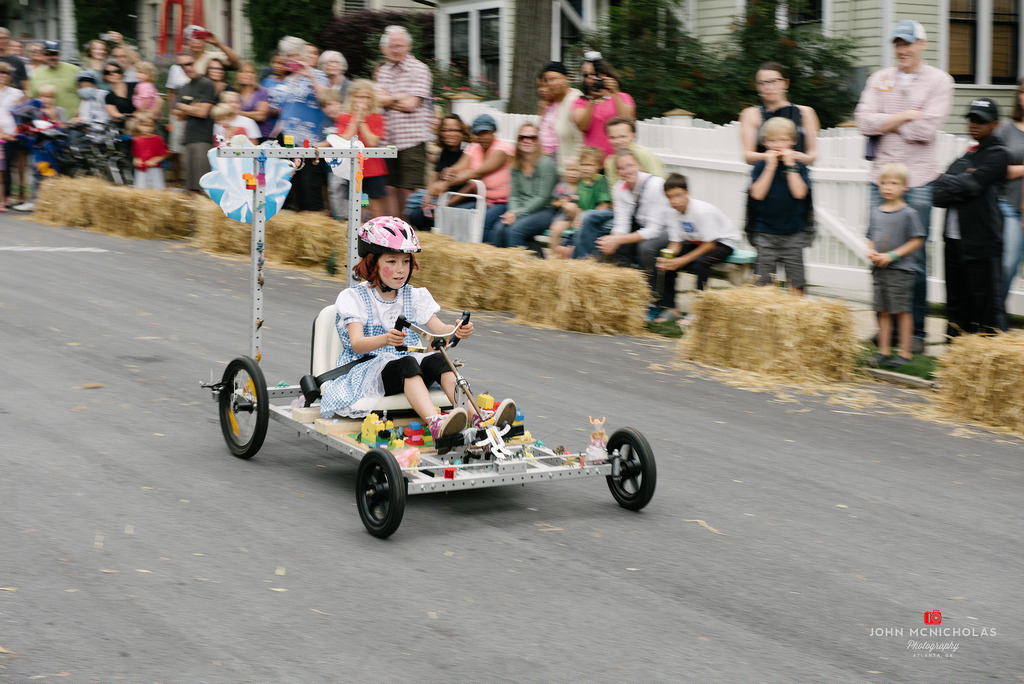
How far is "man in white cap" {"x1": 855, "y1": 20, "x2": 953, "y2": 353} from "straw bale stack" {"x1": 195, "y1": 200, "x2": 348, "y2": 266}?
5440mm

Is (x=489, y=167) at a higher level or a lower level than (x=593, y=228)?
higher

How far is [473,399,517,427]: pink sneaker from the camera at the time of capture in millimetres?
5723

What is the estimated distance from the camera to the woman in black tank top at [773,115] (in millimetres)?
10172

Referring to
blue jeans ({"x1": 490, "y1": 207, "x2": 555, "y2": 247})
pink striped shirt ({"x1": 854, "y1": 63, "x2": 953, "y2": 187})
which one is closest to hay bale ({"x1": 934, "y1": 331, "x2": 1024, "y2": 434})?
pink striped shirt ({"x1": 854, "y1": 63, "x2": 953, "y2": 187})

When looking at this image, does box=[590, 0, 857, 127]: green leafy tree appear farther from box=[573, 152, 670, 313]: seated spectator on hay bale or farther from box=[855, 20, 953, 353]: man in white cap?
box=[855, 20, 953, 353]: man in white cap

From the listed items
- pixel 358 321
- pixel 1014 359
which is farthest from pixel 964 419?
pixel 358 321

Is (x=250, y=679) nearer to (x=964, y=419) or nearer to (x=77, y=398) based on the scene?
(x=77, y=398)

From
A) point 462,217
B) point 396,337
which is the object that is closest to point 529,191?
point 462,217

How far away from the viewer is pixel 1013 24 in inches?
669

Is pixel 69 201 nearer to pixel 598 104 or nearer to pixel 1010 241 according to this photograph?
pixel 598 104

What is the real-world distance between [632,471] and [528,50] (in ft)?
39.5

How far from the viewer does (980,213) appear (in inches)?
356

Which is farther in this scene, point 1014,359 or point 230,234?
point 230,234

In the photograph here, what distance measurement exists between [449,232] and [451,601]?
29.1 ft
